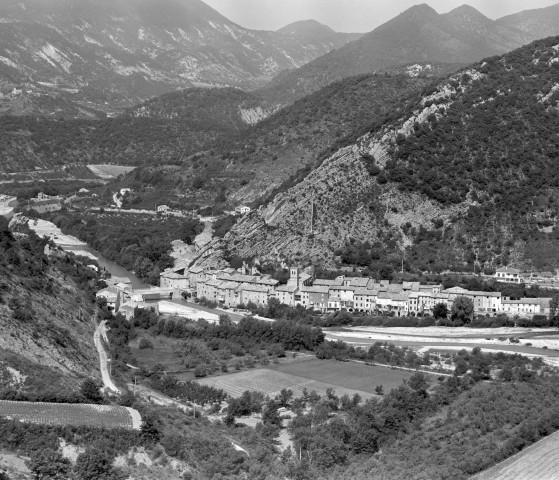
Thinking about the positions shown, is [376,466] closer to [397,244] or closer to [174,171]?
[397,244]

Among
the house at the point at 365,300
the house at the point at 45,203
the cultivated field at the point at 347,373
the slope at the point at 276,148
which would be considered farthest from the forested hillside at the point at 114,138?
the cultivated field at the point at 347,373

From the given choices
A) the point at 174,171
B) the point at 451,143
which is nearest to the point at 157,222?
the point at 174,171

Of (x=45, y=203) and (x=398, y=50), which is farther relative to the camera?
(x=398, y=50)

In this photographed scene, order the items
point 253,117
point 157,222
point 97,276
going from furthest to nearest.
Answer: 1. point 253,117
2. point 157,222
3. point 97,276

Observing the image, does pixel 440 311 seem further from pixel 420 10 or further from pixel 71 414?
pixel 420 10

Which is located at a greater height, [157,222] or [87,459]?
[157,222]

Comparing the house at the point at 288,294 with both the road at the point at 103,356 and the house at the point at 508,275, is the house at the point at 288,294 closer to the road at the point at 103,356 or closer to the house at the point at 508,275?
the house at the point at 508,275

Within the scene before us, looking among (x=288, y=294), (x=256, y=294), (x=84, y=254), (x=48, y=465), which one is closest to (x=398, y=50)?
(x=84, y=254)
